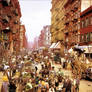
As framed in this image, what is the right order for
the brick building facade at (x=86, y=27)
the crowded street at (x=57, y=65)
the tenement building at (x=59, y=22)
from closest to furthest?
1. the crowded street at (x=57, y=65)
2. the brick building facade at (x=86, y=27)
3. the tenement building at (x=59, y=22)

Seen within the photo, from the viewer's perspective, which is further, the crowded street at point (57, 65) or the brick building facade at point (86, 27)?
the brick building facade at point (86, 27)

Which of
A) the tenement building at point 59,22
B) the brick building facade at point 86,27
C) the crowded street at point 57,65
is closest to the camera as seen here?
the crowded street at point 57,65

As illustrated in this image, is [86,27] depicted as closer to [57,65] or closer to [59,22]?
[57,65]

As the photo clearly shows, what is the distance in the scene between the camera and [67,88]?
9586 millimetres

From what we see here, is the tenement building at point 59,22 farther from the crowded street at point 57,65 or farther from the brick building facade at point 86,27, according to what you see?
the brick building facade at point 86,27

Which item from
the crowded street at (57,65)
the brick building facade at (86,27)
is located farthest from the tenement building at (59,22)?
the brick building facade at (86,27)

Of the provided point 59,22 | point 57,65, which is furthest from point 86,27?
point 59,22

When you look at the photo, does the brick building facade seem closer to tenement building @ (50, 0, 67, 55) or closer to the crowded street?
the crowded street

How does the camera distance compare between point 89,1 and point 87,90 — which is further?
point 89,1

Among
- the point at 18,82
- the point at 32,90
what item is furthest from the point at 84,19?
the point at 32,90

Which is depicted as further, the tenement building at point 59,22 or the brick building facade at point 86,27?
the tenement building at point 59,22

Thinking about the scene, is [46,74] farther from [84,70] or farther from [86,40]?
[86,40]

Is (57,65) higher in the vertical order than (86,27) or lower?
lower

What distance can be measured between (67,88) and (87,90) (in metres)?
2.99
